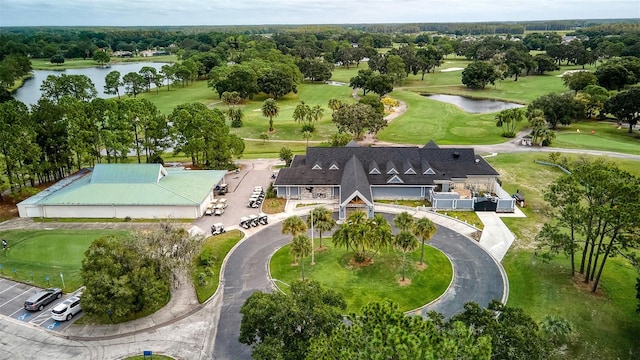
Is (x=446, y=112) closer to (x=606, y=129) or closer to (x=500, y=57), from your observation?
(x=606, y=129)

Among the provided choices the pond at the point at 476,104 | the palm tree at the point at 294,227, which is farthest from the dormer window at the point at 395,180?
the pond at the point at 476,104

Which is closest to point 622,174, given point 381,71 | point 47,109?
point 47,109

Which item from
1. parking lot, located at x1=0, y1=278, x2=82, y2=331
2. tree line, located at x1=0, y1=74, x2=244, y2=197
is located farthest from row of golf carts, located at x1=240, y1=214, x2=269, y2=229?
tree line, located at x1=0, y1=74, x2=244, y2=197

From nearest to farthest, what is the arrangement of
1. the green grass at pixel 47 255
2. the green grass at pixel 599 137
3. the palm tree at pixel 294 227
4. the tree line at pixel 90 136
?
the green grass at pixel 47 255, the palm tree at pixel 294 227, the tree line at pixel 90 136, the green grass at pixel 599 137

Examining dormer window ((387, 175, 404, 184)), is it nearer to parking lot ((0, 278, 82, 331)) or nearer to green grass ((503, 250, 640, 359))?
green grass ((503, 250, 640, 359))

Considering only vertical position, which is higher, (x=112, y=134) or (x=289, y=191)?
(x=112, y=134)

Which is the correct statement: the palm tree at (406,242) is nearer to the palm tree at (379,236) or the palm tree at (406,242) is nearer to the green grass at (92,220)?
the palm tree at (379,236)
